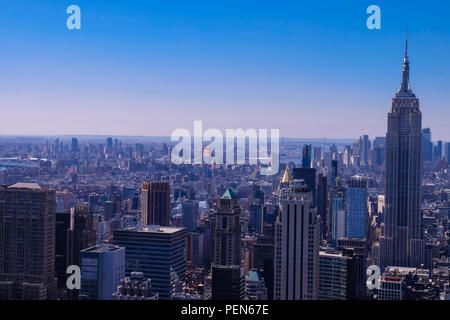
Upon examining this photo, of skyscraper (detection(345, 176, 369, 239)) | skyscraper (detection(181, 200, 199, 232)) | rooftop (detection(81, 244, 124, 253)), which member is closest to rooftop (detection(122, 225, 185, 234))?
skyscraper (detection(181, 200, 199, 232))

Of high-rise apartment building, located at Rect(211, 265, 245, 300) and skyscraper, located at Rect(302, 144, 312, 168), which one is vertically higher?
skyscraper, located at Rect(302, 144, 312, 168)

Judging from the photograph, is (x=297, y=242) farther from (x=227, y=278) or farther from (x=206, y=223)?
(x=206, y=223)

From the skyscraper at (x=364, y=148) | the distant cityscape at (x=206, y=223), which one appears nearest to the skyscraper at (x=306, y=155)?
the distant cityscape at (x=206, y=223)

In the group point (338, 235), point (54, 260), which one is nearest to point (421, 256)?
point (338, 235)

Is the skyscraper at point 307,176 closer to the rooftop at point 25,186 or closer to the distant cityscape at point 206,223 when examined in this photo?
the distant cityscape at point 206,223

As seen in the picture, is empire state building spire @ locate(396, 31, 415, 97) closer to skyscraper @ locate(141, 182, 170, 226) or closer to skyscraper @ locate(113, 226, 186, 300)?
skyscraper @ locate(141, 182, 170, 226)
